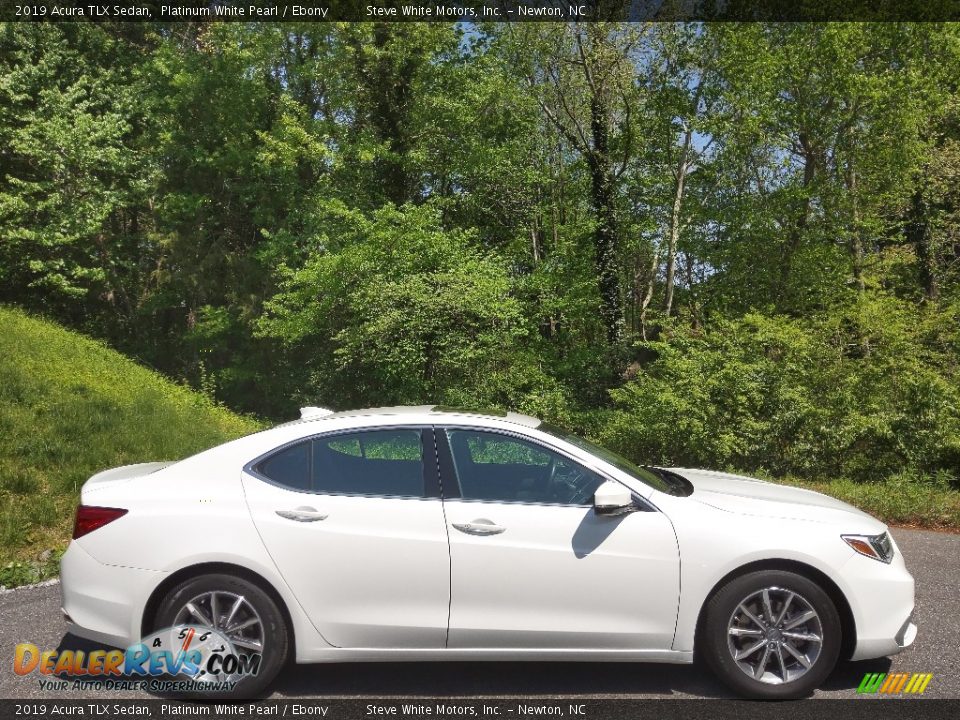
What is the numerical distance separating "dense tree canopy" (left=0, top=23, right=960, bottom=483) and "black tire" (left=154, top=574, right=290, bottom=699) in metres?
11.0

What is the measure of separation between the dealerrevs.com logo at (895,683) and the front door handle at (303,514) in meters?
Result: 3.09

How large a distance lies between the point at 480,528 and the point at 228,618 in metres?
1.40

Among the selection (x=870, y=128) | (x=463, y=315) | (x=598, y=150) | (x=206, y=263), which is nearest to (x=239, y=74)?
(x=206, y=263)

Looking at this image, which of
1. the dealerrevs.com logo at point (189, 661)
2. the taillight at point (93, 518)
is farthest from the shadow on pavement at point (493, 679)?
the taillight at point (93, 518)

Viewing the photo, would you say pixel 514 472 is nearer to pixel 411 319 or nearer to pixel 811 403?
pixel 811 403

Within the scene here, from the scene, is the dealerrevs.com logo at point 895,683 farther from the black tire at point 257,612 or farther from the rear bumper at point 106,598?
the rear bumper at point 106,598

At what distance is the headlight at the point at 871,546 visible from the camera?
4367 millimetres

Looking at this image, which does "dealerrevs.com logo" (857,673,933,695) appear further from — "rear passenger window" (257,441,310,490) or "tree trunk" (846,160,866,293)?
"tree trunk" (846,160,866,293)

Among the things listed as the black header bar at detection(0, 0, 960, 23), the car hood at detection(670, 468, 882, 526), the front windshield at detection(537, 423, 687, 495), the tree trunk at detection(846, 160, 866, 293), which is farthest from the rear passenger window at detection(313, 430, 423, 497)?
the tree trunk at detection(846, 160, 866, 293)

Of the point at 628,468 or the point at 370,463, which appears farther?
the point at 628,468

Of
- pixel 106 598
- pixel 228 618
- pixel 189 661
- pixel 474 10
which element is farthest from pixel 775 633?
pixel 474 10

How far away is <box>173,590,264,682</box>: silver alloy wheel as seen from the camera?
4219 mm

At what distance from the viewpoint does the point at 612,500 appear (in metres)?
4.21

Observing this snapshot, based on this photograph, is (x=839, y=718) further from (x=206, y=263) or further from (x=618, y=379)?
(x=206, y=263)
